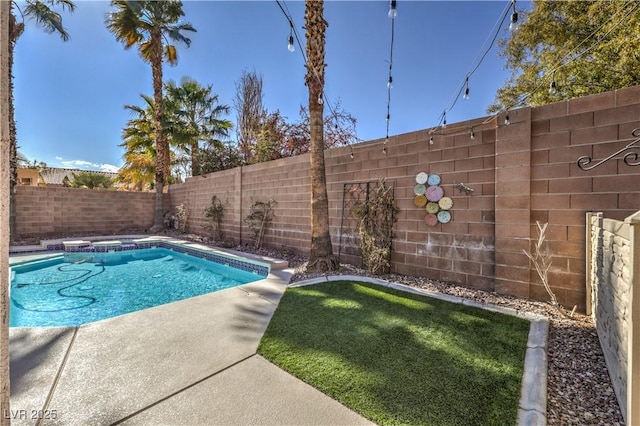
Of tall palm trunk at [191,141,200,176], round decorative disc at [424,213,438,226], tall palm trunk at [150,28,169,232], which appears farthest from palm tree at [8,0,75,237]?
round decorative disc at [424,213,438,226]

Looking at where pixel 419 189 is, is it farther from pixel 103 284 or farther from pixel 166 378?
pixel 103 284

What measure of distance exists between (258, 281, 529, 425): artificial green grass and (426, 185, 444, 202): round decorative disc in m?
1.91

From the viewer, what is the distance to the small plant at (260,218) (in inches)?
345

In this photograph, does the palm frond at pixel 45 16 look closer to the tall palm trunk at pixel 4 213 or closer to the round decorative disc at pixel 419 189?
the tall palm trunk at pixel 4 213

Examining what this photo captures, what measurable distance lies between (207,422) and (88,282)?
661 cm

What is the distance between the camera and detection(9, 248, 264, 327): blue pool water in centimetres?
472

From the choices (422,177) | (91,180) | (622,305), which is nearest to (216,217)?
(422,177)

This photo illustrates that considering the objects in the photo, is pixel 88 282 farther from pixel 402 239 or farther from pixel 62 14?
pixel 62 14

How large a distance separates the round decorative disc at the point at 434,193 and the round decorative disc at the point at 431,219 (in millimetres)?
310

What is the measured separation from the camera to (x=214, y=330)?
331 centimetres

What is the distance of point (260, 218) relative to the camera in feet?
29.6

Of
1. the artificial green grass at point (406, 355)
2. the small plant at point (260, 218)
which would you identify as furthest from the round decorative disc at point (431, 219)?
the small plant at point (260, 218)

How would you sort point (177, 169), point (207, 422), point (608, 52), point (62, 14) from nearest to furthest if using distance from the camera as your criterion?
point (207, 422)
point (608, 52)
point (62, 14)
point (177, 169)

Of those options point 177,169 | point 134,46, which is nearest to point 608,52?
point 134,46
